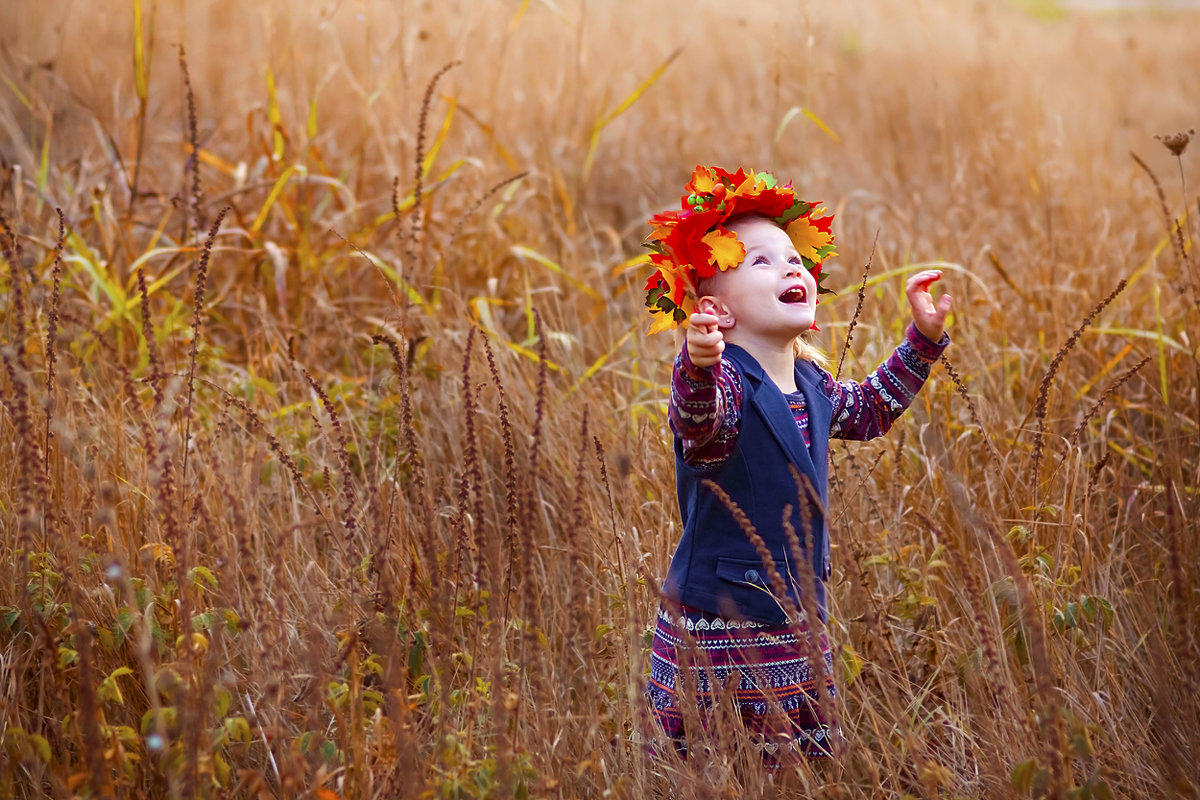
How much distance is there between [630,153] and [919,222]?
4.62ft

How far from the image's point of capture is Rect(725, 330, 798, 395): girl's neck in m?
1.87

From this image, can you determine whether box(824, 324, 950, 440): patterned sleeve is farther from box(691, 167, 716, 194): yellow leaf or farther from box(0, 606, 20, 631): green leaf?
box(0, 606, 20, 631): green leaf

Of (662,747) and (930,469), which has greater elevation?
(930,469)

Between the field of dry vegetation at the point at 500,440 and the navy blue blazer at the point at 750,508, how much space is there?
20 centimetres

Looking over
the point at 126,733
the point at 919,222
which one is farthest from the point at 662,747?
the point at 919,222

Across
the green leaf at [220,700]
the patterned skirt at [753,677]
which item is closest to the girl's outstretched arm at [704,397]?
the patterned skirt at [753,677]

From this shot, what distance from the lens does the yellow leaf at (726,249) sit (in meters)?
1.82

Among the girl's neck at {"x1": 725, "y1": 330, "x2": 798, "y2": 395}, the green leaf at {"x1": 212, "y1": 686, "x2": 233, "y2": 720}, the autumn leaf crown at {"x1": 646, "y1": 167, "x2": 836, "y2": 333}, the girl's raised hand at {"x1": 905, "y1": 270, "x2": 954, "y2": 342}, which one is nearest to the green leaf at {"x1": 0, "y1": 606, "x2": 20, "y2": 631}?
the green leaf at {"x1": 212, "y1": 686, "x2": 233, "y2": 720}

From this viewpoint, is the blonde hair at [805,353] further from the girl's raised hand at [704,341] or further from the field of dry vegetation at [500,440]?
the girl's raised hand at [704,341]

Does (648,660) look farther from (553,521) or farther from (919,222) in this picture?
(919,222)

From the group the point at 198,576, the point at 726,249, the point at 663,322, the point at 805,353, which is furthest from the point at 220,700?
the point at 805,353

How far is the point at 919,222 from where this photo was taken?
4.12 meters

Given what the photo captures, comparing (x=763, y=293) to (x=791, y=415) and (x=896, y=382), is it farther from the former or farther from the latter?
(x=896, y=382)

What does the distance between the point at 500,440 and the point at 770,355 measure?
1112 mm
